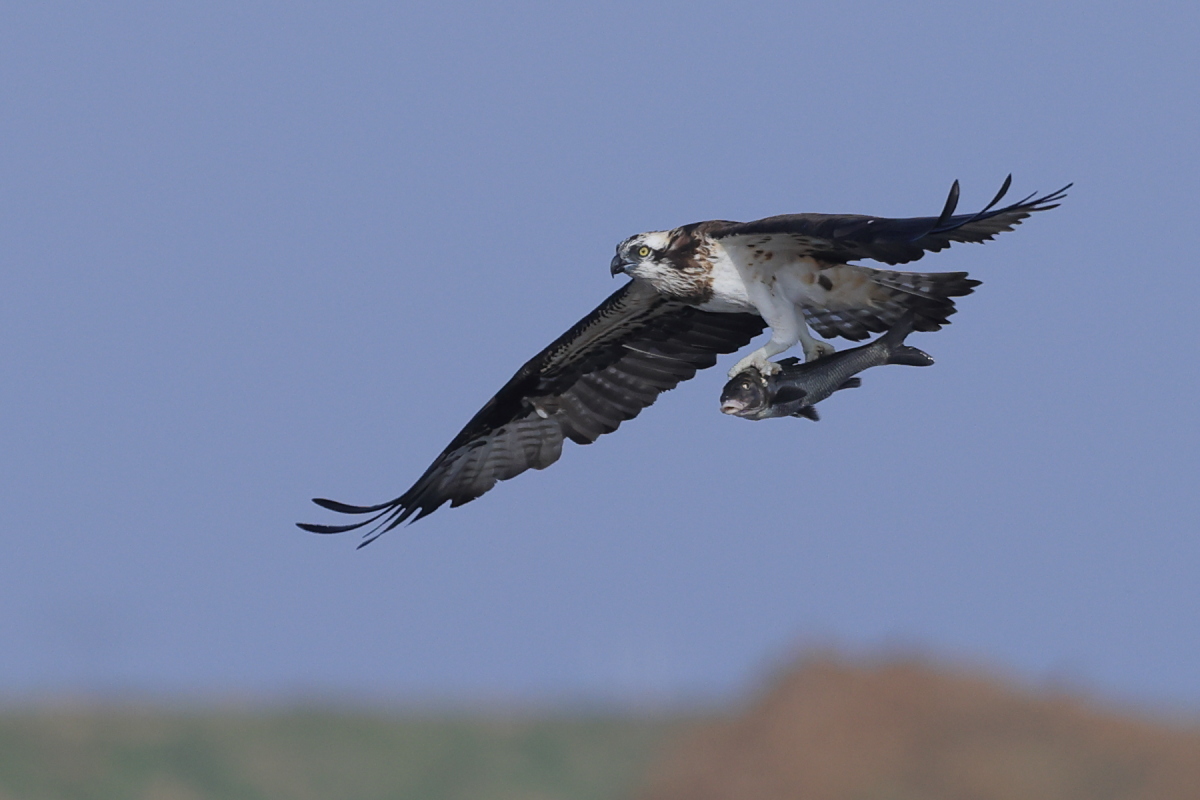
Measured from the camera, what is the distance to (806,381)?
13.0 metres

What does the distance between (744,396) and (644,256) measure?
3.94 feet

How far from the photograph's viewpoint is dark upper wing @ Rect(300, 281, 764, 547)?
48.7 feet

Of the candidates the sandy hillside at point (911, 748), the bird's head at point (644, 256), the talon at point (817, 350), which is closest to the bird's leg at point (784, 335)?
the talon at point (817, 350)

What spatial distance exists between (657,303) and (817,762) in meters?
30.0

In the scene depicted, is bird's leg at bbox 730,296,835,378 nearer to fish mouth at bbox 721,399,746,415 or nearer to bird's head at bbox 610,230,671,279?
fish mouth at bbox 721,399,746,415

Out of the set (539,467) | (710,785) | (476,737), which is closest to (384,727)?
(476,737)

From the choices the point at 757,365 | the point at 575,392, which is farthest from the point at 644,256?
the point at 575,392

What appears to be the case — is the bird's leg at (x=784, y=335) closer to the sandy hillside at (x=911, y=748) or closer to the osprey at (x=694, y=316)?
the osprey at (x=694, y=316)

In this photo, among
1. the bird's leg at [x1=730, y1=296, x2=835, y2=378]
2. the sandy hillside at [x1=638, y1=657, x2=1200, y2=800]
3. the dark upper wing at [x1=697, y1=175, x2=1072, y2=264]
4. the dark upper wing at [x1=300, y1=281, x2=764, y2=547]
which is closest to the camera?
the dark upper wing at [x1=697, y1=175, x2=1072, y2=264]

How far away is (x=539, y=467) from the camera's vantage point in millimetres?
15219

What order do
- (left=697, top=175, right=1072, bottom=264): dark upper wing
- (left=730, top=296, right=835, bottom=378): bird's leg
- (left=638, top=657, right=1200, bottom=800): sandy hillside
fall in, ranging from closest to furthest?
1. (left=697, top=175, right=1072, bottom=264): dark upper wing
2. (left=730, top=296, right=835, bottom=378): bird's leg
3. (left=638, top=657, right=1200, bottom=800): sandy hillside

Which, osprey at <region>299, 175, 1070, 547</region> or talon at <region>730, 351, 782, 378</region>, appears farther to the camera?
talon at <region>730, 351, 782, 378</region>

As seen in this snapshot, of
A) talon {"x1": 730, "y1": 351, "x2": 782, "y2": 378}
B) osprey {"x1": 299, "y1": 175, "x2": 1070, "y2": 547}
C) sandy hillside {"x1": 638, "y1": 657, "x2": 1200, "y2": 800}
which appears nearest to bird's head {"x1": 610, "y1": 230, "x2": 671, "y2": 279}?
osprey {"x1": 299, "y1": 175, "x2": 1070, "y2": 547}

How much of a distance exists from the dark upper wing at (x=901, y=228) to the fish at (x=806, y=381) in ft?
2.35
